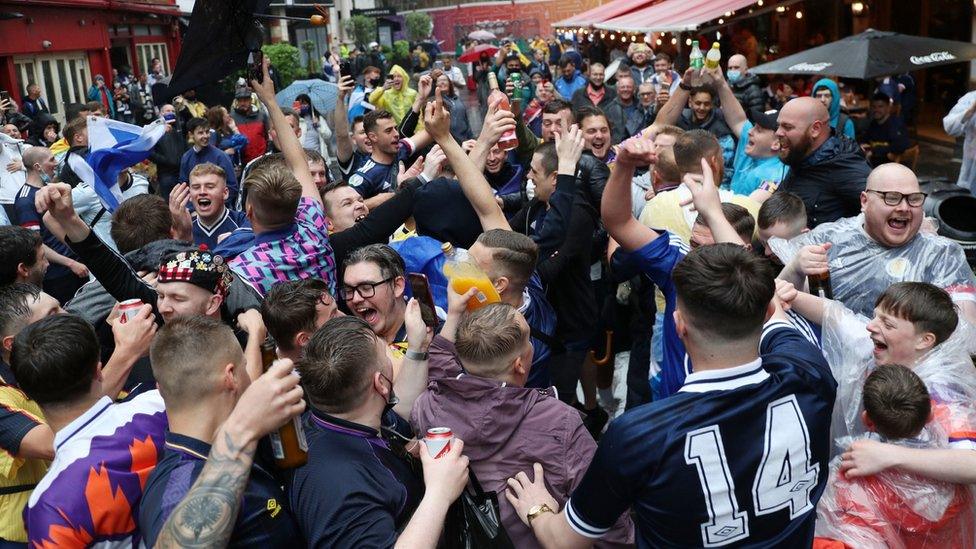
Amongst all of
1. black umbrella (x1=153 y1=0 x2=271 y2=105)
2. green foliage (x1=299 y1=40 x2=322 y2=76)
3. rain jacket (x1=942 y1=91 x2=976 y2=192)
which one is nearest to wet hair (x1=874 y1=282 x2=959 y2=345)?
black umbrella (x1=153 y1=0 x2=271 y2=105)

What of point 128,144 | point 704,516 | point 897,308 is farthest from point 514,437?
point 128,144

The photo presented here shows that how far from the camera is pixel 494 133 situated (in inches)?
173

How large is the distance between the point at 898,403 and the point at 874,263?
1.06 meters

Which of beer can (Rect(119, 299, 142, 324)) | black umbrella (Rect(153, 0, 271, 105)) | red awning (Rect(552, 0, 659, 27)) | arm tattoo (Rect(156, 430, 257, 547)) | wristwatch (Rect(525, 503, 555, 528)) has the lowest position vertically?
wristwatch (Rect(525, 503, 555, 528))

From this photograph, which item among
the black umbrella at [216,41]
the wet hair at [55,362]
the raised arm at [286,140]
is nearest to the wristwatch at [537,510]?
the wet hair at [55,362]

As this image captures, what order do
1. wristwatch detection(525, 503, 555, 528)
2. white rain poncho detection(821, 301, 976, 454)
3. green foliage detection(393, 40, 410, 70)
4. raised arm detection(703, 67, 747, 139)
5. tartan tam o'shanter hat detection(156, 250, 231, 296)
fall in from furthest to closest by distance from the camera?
1. green foliage detection(393, 40, 410, 70)
2. raised arm detection(703, 67, 747, 139)
3. tartan tam o'shanter hat detection(156, 250, 231, 296)
4. white rain poncho detection(821, 301, 976, 454)
5. wristwatch detection(525, 503, 555, 528)

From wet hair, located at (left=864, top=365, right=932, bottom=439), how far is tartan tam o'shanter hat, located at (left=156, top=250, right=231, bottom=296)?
2533 mm

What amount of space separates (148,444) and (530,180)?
316 centimetres

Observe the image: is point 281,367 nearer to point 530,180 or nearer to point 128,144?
point 530,180

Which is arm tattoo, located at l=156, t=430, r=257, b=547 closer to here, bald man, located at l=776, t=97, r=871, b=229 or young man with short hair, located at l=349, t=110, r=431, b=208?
bald man, located at l=776, t=97, r=871, b=229

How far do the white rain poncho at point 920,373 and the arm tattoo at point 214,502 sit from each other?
6.93 feet

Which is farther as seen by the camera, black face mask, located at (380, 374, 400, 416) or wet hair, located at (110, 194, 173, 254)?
wet hair, located at (110, 194, 173, 254)

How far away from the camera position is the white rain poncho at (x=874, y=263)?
355 cm

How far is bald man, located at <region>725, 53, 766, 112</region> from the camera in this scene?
879cm
